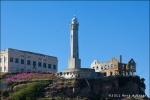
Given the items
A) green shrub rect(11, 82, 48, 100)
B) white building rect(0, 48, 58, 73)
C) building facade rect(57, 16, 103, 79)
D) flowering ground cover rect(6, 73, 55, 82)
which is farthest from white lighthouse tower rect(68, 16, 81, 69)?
white building rect(0, 48, 58, 73)

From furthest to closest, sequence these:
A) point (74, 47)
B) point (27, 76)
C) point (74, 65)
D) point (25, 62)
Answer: point (25, 62) → point (74, 47) → point (74, 65) → point (27, 76)

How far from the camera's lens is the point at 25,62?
124875mm

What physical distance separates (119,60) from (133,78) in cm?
1095

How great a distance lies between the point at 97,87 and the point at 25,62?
2507cm

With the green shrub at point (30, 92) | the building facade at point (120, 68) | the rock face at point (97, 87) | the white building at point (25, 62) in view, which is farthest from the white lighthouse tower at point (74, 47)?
the white building at point (25, 62)

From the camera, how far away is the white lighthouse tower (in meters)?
116

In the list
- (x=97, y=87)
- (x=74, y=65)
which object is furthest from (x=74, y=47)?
(x=97, y=87)

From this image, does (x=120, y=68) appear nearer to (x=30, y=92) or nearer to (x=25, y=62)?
(x=25, y=62)

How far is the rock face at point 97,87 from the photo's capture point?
104312 millimetres

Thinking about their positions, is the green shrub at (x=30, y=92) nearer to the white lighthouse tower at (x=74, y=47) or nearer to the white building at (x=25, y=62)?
the white lighthouse tower at (x=74, y=47)

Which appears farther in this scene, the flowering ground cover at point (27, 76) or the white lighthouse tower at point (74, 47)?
the white lighthouse tower at point (74, 47)

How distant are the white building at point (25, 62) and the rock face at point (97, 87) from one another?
19.3 metres

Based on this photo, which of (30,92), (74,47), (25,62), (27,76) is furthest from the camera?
(25,62)

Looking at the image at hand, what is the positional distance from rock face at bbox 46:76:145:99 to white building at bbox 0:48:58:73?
63.3 feet
